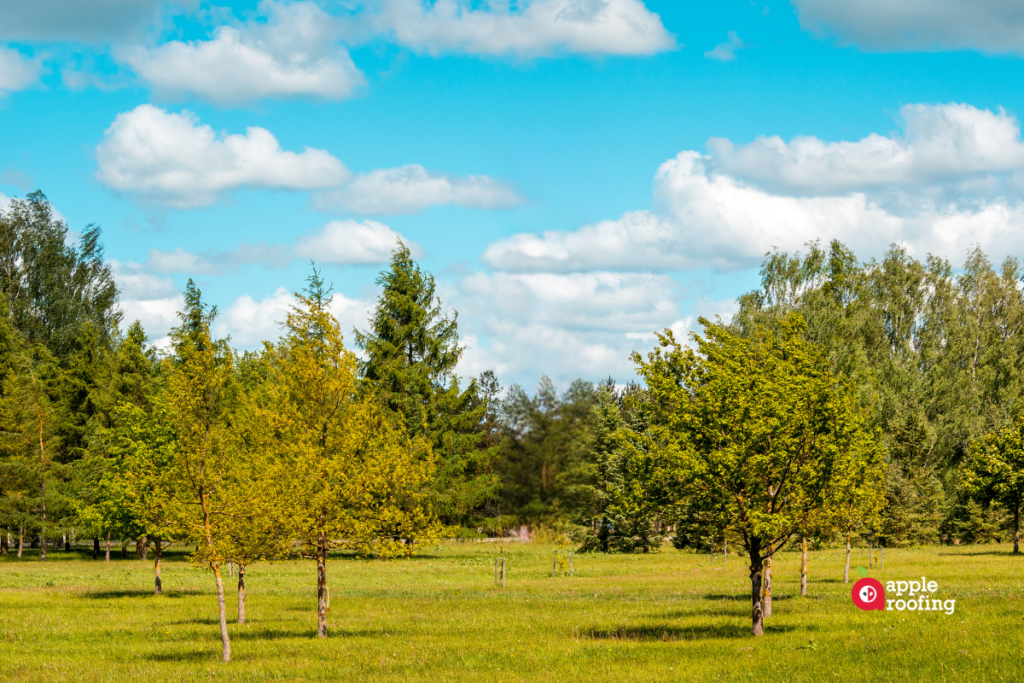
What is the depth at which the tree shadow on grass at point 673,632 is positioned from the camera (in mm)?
27859

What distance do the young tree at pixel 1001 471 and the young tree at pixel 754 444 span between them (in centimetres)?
3554

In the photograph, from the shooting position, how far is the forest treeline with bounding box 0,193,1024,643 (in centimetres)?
2742

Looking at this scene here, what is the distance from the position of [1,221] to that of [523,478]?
75.7m

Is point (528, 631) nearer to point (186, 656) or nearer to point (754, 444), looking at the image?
point (754, 444)

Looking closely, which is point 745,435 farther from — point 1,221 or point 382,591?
point 1,221

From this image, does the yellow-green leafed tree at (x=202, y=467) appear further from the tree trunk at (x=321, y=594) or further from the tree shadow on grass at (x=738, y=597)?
the tree shadow on grass at (x=738, y=597)

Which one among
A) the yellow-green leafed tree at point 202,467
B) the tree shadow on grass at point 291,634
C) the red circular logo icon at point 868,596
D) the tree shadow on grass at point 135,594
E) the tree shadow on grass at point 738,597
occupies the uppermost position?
the yellow-green leafed tree at point 202,467

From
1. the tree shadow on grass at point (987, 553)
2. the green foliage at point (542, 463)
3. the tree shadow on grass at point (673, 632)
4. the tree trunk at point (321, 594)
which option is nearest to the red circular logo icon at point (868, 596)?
the tree shadow on grass at point (673, 632)

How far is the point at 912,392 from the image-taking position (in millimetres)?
78125

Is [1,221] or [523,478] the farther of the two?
[523,478]

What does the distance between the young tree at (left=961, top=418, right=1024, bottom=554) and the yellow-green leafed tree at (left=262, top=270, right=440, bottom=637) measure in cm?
4294

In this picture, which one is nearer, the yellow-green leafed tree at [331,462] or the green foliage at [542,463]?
the yellow-green leafed tree at [331,462]

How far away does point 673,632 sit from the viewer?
29.1 meters

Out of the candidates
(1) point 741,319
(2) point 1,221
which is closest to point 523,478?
(1) point 741,319
